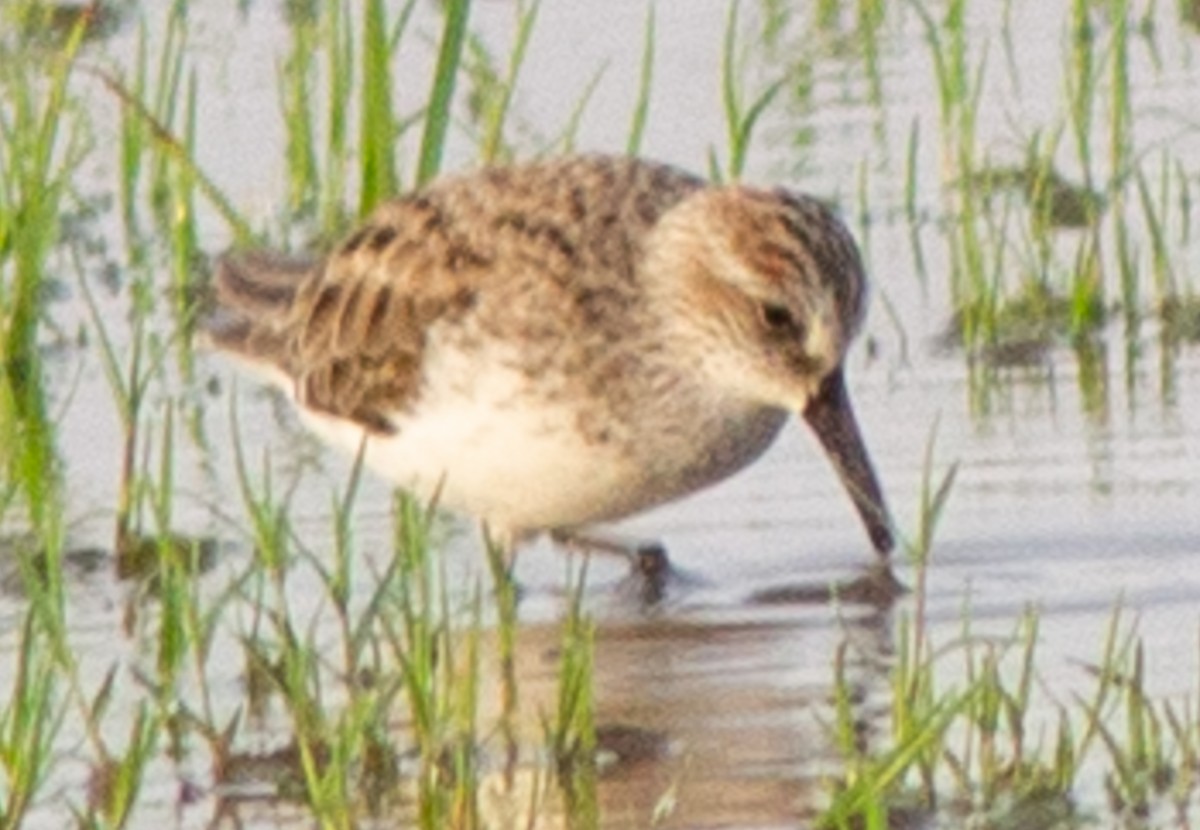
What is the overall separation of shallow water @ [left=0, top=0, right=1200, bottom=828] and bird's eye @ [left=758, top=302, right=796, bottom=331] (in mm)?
541

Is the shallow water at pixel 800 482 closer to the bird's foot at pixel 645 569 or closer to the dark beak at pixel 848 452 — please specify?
the bird's foot at pixel 645 569

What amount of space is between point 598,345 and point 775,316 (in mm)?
426

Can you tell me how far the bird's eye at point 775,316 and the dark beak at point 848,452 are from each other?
155 millimetres

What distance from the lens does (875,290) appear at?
10891mm

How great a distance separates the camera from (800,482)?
9.73 meters

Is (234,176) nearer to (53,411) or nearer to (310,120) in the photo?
(310,120)

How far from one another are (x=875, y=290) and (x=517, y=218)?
5.72 ft

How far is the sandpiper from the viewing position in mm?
8836

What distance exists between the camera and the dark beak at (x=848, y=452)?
8781mm

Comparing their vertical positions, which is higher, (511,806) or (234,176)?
(234,176)

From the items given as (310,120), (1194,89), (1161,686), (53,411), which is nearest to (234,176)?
(310,120)

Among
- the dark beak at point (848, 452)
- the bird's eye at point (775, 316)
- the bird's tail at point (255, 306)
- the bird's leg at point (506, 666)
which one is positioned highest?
the bird's tail at point (255, 306)

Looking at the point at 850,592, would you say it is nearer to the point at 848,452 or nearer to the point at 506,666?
the point at 848,452

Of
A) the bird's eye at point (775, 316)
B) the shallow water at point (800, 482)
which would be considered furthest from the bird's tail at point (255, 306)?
the bird's eye at point (775, 316)
